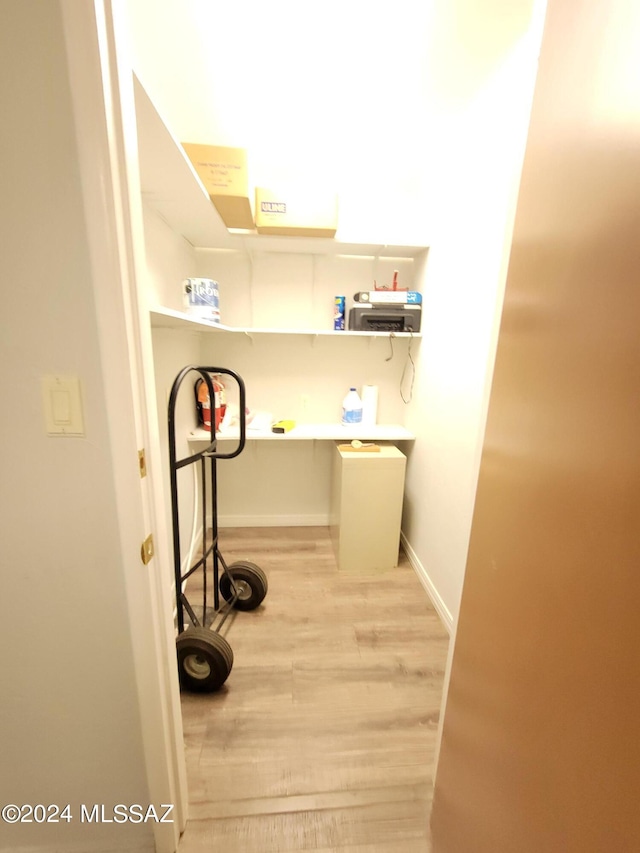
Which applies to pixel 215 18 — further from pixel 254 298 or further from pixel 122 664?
pixel 122 664

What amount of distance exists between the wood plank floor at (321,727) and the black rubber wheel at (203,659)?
0.25 feet

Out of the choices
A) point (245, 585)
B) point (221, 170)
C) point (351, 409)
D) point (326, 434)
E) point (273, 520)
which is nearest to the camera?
point (221, 170)

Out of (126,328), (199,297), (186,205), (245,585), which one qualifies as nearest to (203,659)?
(245,585)

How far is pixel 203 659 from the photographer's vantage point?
1.41 meters

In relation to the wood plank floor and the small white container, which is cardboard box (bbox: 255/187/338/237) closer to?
the small white container

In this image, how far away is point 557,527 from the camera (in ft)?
1.73

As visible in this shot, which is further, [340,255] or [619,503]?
[340,255]

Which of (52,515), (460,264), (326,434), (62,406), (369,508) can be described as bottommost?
(369,508)

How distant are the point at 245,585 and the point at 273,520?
897 mm

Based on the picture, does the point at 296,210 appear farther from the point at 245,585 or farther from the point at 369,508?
the point at 245,585

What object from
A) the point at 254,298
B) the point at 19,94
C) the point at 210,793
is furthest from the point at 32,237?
the point at 254,298

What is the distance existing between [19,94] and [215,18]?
40.7 inches

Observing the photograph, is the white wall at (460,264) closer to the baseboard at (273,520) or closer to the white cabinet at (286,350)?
the white cabinet at (286,350)

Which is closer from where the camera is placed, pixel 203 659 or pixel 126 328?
pixel 126 328
